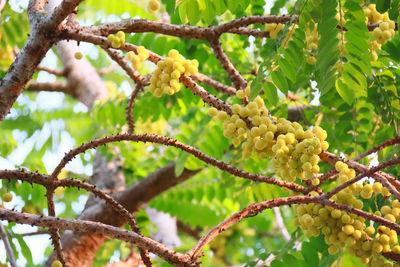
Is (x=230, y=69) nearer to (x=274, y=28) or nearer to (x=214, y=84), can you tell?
(x=214, y=84)

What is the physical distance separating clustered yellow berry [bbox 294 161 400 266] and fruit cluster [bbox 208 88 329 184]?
11 cm

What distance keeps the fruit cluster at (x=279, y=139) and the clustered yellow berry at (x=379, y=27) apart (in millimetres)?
587

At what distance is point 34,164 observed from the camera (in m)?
3.23

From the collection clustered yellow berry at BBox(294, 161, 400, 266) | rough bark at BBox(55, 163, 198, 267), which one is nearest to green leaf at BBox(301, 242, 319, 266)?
clustered yellow berry at BBox(294, 161, 400, 266)

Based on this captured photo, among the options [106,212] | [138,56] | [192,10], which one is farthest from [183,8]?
[106,212]

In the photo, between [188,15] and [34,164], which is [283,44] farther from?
[34,164]

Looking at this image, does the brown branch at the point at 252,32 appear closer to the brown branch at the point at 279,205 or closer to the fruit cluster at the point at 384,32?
the fruit cluster at the point at 384,32

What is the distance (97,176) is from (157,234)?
96cm

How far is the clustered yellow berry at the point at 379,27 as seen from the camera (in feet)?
6.65

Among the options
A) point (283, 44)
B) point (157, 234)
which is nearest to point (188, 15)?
point (283, 44)

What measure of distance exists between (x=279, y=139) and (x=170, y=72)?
512 millimetres

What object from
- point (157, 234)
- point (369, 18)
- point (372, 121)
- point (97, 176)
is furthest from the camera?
point (157, 234)

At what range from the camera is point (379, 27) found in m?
2.08

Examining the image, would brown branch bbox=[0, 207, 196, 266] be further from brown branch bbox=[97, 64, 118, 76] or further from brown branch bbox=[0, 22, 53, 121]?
brown branch bbox=[97, 64, 118, 76]
